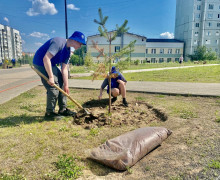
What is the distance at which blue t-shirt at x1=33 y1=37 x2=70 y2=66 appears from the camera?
3.02m

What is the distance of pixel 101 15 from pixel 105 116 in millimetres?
2122

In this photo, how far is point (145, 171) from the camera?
1860mm

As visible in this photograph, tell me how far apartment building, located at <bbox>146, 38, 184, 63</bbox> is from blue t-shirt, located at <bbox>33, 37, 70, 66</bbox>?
158 feet

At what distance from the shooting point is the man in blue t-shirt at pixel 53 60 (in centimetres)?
302

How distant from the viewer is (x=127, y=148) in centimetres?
205

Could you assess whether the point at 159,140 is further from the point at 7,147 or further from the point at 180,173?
the point at 7,147

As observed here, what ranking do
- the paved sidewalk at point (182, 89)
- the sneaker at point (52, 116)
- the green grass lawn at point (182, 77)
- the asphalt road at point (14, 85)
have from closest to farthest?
the sneaker at point (52, 116) < the paved sidewalk at point (182, 89) < the asphalt road at point (14, 85) < the green grass lawn at point (182, 77)

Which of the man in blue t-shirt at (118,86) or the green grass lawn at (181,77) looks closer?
the man in blue t-shirt at (118,86)

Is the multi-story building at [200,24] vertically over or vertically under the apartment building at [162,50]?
over

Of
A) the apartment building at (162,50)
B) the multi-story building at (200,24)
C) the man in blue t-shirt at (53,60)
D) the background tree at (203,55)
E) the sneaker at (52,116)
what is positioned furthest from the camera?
the multi-story building at (200,24)

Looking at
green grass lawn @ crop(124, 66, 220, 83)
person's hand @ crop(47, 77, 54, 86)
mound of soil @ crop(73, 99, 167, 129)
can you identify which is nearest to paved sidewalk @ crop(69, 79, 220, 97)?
green grass lawn @ crop(124, 66, 220, 83)

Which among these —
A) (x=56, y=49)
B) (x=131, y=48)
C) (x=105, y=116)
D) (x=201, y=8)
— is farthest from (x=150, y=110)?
(x=201, y=8)

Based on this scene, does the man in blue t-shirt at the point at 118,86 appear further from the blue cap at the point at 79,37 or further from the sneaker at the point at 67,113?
the blue cap at the point at 79,37

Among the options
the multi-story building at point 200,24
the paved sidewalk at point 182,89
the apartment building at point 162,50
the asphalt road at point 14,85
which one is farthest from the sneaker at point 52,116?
the multi-story building at point 200,24
